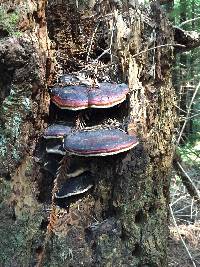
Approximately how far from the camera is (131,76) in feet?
10.3

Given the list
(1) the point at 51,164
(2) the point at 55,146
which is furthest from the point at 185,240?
(2) the point at 55,146

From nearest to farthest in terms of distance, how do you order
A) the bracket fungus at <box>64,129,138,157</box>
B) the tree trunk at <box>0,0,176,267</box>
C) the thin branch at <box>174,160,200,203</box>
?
the bracket fungus at <box>64,129,138,157</box> → the tree trunk at <box>0,0,176,267</box> → the thin branch at <box>174,160,200,203</box>

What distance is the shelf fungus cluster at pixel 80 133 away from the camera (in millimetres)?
2676

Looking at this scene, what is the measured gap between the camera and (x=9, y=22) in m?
2.66

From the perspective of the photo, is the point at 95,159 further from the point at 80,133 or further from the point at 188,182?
the point at 188,182

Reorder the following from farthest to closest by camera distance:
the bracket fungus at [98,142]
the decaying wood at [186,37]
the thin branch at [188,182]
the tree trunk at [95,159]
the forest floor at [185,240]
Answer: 1. the forest floor at [185,240]
2. the thin branch at [188,182]
3. the decaying wood at [186,37]
4. the tree trunk at [95,159]
5. the bracket fungus at [98,142]

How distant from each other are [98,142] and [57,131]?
0.39m

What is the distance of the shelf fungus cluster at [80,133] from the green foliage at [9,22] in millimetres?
550

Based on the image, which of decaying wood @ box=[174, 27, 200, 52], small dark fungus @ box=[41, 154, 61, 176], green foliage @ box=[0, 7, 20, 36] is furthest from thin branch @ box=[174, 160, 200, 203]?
green foliage @ box=[0, 7, 20, 36]

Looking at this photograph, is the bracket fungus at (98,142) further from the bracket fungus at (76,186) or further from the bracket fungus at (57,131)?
the bracket fungus at (76,186)

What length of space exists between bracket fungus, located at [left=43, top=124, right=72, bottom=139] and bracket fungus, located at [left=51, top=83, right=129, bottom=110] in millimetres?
161

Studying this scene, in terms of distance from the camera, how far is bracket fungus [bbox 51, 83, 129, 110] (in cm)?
281

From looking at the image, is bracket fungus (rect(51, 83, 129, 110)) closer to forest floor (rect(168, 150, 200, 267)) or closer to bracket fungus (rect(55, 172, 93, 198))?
bracket fungus (rect(55, 172, 93, 198))

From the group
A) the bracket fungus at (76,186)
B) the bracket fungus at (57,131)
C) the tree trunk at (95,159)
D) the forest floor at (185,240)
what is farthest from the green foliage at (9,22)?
the forest floor at (185,240)
